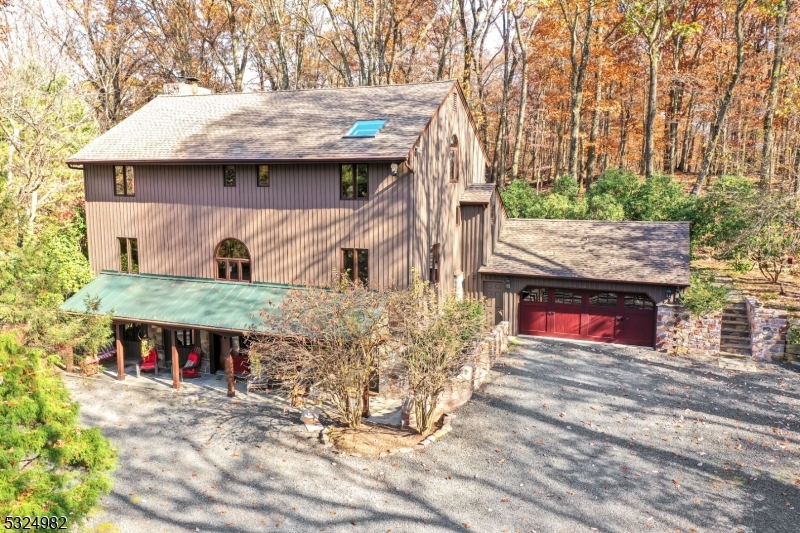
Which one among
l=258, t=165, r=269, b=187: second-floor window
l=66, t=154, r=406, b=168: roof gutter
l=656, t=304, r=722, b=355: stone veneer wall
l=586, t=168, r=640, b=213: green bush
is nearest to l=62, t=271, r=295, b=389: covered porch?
l=258, t=165, r=269, b=187: second-floor window

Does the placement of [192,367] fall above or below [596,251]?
below

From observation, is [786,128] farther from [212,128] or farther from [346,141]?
[212,128]

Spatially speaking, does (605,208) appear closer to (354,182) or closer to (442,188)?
(442,188)

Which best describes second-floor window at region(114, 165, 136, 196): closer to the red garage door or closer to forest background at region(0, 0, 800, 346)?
forest background at region(0, 0, 800, 346)

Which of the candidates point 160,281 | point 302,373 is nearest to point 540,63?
point 160,281

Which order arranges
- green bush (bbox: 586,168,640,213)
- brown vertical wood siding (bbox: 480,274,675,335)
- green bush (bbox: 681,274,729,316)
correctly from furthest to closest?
green bush (bbox: 586,168,640,213) → brown vertical wood siding (bbox: 480,274,675,335) → green bush (bbox: 681,274,729,316)

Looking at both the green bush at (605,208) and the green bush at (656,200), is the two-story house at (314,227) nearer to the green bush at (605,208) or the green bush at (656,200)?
the green bush at (605,208)

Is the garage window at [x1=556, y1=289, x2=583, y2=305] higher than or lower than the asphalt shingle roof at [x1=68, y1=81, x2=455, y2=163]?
lower

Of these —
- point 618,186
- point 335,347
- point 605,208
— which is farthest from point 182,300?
point 618,186
